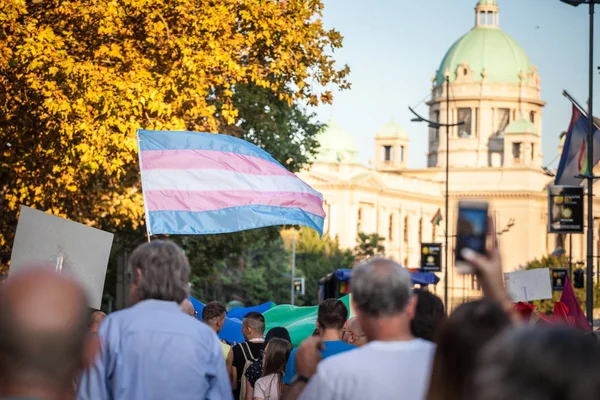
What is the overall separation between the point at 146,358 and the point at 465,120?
141 meters

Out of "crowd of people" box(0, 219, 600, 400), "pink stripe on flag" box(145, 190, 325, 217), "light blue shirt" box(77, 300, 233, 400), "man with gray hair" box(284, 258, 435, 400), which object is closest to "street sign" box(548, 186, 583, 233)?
"pink stripe on flag" box(145, 190, 325, 217)

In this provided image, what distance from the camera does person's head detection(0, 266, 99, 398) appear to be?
3.16 meters

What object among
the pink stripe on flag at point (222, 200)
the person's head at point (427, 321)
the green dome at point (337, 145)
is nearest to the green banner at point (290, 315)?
the pink stripe on flag at point (222, 200)

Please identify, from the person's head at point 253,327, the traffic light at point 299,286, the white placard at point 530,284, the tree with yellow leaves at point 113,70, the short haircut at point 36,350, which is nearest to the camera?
the short haircut at point 36,350

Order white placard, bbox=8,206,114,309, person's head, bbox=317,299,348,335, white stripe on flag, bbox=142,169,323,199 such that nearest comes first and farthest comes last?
1. person's head, bbox=317,299,348,335
2. white placard, bbox=8,206,114,309
3. white stripe on flag, bbox=142,169,323,199

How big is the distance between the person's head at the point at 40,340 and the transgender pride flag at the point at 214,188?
6.24 meters

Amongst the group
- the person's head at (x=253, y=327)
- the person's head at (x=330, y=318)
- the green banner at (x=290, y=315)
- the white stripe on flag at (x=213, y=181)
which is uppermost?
the white stripe on flag at (x=213, y=181)

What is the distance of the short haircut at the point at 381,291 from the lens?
15.3 feet

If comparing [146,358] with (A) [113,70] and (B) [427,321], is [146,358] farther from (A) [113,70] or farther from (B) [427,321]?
(A) [113,70]

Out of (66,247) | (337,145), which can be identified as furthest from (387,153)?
(66,247)

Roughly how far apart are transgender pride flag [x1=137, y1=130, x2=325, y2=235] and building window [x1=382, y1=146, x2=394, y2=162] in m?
132

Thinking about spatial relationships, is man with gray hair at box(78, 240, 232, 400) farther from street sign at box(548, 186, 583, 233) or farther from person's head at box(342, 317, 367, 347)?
street sign at box(548, 186, 583, 233)

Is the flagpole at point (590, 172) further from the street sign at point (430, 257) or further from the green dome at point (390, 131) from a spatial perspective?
the green dome at point (390, 131)

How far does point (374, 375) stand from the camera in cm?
444
